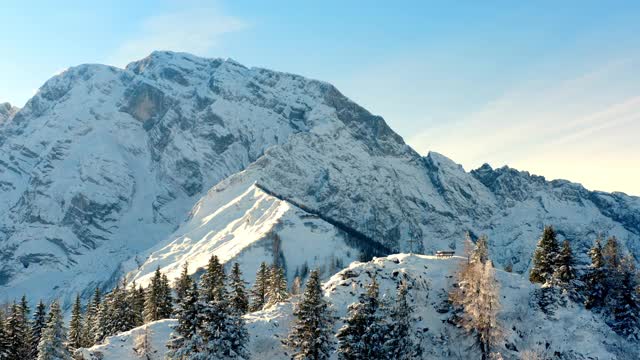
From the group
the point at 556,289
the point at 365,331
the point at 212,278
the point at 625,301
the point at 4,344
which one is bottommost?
the point at 4,344

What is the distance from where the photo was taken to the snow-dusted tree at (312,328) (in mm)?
71750

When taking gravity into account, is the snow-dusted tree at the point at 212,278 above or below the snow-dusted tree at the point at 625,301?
above

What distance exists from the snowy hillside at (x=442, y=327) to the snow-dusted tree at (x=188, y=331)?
41.5 feet

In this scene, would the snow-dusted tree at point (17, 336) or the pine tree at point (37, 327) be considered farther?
the pine tree at point (37, 327)

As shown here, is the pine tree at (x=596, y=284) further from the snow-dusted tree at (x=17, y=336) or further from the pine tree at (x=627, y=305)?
the snow-dusted tree at (x=17, y=336)

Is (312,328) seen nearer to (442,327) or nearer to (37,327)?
(442,327)

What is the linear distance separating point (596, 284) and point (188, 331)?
193ft

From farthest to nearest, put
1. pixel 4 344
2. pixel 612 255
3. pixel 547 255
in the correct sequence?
1. pixel 547 255
2. pixel 612 255
3. pixel 4 344

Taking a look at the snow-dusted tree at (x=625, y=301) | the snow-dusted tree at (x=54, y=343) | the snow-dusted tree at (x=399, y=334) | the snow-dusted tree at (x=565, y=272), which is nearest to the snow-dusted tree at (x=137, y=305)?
the snow-dusted tree at (x=54, y=343)

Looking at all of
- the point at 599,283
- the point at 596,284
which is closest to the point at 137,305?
the point at 596,284

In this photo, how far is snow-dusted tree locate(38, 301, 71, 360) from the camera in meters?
75.5

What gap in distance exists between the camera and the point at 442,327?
90125 millimetres

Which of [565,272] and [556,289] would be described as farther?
[565,272]

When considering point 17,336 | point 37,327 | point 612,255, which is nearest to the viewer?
point 17,336
